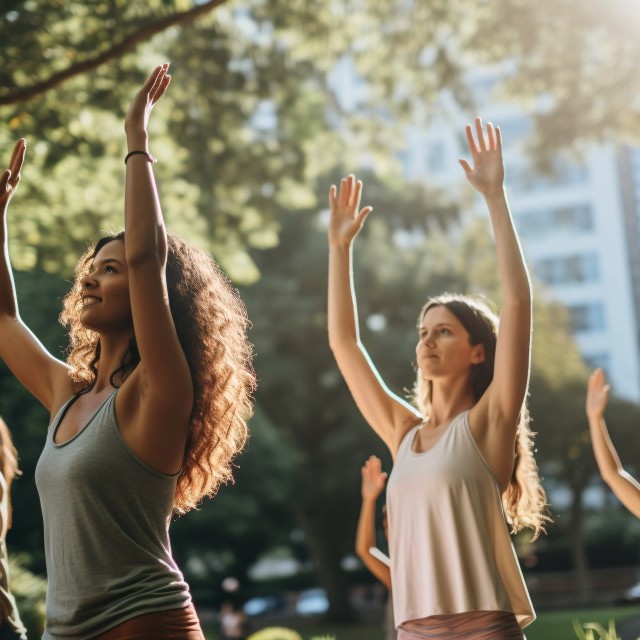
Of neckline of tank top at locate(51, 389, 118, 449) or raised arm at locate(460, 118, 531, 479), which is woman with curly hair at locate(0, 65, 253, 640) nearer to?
neckline of tank top at locate(51, 389, 118, 449)

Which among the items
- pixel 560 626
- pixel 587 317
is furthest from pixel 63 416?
pixel 587 317

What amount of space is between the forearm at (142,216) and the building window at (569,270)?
5844 cm

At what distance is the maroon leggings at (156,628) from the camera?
2266mm

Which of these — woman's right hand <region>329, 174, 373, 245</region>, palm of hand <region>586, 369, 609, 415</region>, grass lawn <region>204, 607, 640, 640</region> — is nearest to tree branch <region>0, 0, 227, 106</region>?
woman's right hand <region>329, 174, 373, 245</region>

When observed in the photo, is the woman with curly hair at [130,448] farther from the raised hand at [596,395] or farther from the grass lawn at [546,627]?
the grass lawn at [546,627]

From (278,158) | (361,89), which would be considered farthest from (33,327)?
(361,89)

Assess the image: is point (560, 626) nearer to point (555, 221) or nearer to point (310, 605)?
point (310, 605)

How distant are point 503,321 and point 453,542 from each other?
0.70 meters

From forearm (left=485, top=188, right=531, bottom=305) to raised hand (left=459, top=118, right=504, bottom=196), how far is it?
103 millimetres

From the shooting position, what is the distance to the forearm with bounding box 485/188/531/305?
10.7 feet

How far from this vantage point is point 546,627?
2056 cm

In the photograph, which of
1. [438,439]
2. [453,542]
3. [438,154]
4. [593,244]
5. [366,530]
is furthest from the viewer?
[438,154]

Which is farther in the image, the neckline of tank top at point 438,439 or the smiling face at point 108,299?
the neckline of tank top at point 438,439

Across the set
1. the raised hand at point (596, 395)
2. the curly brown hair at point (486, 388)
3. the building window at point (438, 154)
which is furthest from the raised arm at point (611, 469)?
the building window at point (438, 154)
